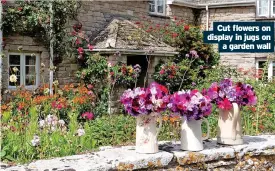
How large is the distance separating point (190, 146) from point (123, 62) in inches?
320

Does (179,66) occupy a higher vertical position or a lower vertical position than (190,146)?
higher

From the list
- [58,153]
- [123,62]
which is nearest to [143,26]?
[123,62]

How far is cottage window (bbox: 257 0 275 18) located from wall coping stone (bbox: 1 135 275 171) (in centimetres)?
1221

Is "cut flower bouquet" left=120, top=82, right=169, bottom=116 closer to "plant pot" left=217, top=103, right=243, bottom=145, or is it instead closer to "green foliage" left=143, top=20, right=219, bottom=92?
"plant pot" left=217, top=103, right=243, bottom=145

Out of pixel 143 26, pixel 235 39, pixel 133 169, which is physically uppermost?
pixel 143 26

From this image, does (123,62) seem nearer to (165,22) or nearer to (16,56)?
(16,56)

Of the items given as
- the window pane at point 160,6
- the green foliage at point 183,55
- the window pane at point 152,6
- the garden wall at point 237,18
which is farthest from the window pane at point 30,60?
the garden wall at point 237,18

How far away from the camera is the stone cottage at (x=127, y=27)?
1072cm

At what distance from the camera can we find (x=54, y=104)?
7.18 meters

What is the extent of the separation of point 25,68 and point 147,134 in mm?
8053

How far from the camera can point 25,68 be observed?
10789 mm

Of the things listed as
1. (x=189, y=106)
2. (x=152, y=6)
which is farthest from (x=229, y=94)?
(x=152, y=6)

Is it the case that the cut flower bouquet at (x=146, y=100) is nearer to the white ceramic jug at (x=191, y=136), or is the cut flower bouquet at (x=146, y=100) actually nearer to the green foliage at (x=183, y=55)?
the white ceramic jug at (x=191, y=136)

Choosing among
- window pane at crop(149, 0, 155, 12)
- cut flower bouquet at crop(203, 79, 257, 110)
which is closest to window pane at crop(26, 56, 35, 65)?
window pane at crop(149, 0, 155, 12)
